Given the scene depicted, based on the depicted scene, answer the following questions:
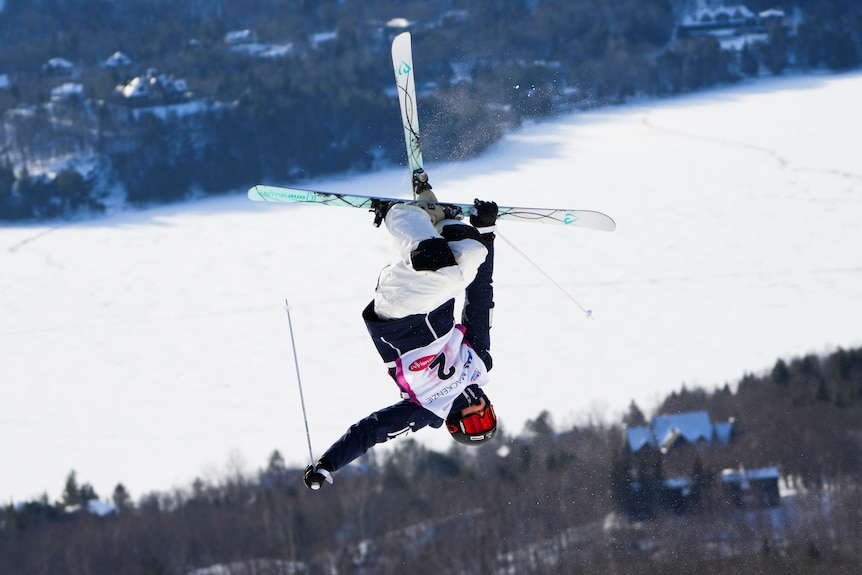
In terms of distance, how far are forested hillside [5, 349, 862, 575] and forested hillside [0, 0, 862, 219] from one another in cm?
1620

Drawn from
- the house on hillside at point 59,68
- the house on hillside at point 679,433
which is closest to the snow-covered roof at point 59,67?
the house on hillside at point 59,68

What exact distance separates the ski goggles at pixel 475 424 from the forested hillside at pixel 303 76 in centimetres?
3659

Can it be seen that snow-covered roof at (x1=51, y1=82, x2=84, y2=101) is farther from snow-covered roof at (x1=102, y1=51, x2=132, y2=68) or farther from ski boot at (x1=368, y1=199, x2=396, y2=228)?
ski boot at (x1=368, y1=199, x2=396, y2=228)

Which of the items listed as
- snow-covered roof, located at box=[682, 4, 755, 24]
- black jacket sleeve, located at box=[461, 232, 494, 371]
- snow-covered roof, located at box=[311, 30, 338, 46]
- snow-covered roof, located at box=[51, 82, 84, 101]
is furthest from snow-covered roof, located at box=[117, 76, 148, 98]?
black jacket sleeve, located at box=[461, 232, 494, 371]

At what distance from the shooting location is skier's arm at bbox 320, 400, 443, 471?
14.5ft

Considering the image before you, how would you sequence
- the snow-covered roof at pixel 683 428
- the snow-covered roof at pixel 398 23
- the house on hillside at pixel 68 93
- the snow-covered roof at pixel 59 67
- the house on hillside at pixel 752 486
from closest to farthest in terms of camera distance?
the house on hillside at pixel 752 486, the snow-covered roof at pixel 683 428, the house on hillside at pixel 68 93, the snow-covered roof at pixel 398 23, the snow-covered roof at pixel 59 67

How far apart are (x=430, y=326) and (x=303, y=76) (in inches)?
2287

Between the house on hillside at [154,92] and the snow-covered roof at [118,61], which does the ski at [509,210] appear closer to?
the house on hillside at [154,92]

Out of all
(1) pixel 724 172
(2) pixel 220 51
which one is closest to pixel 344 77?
(2) pixel 220 51

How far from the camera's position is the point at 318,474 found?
4340mm

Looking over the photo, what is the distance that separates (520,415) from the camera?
28562mm

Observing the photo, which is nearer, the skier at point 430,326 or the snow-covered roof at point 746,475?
the skier at point 430,326

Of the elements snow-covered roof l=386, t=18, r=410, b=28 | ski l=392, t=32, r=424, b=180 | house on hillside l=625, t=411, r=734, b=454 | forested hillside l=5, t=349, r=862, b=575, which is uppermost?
snow-covered roof l=386, t=18, r=410, b=28

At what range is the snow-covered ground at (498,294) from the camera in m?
31.3
